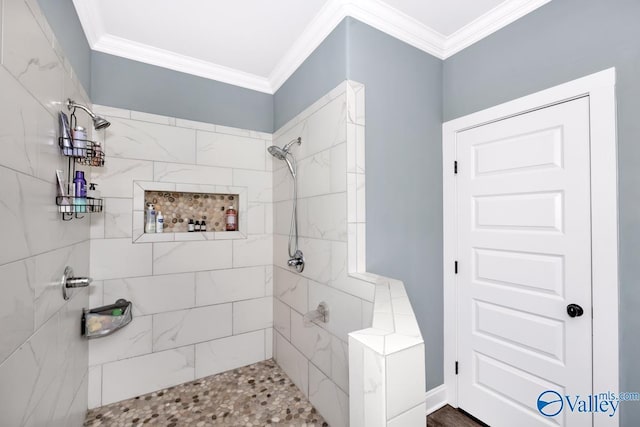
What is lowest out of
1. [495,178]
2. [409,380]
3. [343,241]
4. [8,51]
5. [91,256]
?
[409,380]

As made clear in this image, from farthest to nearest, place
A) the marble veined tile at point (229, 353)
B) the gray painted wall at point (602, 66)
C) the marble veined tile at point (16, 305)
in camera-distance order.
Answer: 1. the marble veined tile at point (229, 353)
2. the gray painted wall at point (602, 66)
3. the marble veined tile at point (16, 305)

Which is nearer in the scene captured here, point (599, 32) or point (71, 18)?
point (599, 32)

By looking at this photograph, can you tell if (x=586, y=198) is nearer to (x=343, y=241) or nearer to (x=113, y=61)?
(x=343, y=241)

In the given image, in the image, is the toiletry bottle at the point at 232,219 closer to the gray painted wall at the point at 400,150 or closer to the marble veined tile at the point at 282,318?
the marble veined tile at the point at 282,318

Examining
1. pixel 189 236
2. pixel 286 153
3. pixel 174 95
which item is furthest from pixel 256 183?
pixel 174 95

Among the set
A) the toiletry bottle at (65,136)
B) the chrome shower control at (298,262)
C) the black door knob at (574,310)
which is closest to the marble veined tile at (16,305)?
the toiletry bottle at (65,136)

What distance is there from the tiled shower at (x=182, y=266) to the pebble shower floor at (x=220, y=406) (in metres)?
0.08

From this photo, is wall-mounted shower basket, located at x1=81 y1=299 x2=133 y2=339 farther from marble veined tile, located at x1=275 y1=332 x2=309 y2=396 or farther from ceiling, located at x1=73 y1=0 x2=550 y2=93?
ceiling, located at x1=73 y1=0 x2=550 y2=93

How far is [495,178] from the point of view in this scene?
1593 millimetres

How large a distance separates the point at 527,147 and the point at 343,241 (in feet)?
3.79

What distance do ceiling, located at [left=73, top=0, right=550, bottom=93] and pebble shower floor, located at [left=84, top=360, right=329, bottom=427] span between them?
2.43 meters

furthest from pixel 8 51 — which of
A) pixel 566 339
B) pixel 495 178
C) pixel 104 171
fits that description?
pixel 566 339

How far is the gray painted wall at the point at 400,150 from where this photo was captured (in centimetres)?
156

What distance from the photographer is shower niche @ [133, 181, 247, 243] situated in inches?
74.5
